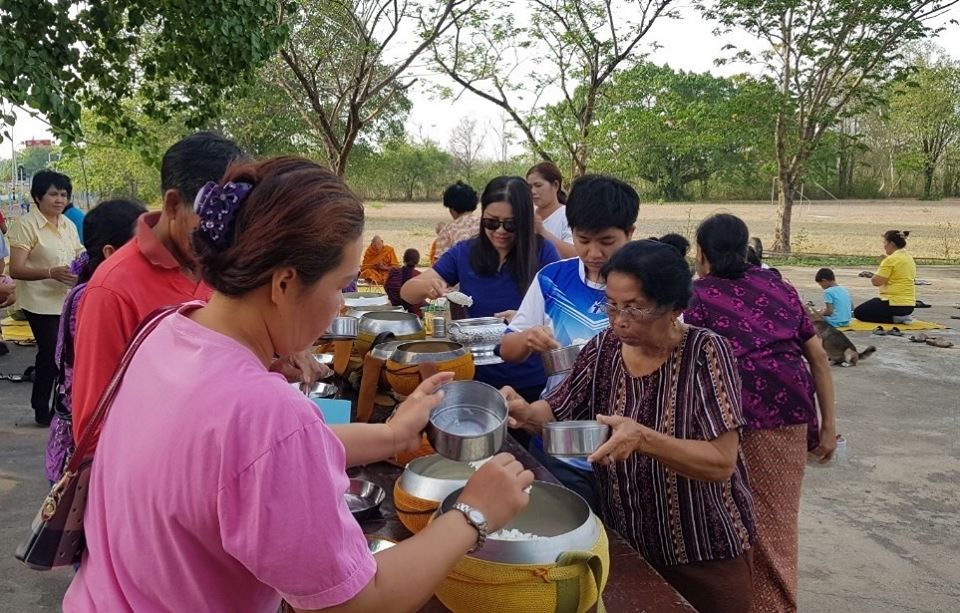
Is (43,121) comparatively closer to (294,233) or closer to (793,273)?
(294,233)

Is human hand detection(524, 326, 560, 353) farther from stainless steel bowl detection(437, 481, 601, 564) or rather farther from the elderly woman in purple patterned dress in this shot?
the elderly woman in purple patterned dress

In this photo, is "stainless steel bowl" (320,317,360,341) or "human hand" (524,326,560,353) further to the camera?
"stainless steel bowl" (320,317,360,341)

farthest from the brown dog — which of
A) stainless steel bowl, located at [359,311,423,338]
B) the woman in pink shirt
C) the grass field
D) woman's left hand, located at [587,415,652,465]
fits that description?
the grass field

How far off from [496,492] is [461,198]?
450 cm

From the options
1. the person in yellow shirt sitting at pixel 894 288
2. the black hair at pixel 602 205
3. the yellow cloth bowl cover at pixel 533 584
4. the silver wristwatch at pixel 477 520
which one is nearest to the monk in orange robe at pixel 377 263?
the black hair at pixel 602 205

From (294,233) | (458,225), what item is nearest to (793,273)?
(458,225)

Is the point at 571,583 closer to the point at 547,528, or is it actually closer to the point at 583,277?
the point at 547,528

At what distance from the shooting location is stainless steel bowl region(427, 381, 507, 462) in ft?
4.87

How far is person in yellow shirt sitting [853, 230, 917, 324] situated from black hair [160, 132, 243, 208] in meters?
9.19

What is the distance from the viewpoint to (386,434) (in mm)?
1508

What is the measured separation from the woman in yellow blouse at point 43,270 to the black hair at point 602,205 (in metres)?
4.20

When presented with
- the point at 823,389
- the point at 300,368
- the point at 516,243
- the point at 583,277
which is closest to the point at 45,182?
the point at 516,243

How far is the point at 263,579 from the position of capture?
87 cm

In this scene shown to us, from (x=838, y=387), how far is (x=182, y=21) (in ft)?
20.9
